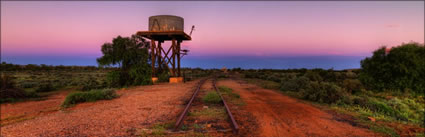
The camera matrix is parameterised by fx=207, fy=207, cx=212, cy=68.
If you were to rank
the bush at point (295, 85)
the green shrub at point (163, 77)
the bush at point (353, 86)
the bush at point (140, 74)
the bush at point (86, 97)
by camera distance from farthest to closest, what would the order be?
the green shrub at point (163, 77)
the bush at point (140, 74)
the bush at point (353, 86)
the bush at point (295, 85)
the bush at point (86, 97)

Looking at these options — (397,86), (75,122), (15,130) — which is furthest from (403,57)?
(15,130)

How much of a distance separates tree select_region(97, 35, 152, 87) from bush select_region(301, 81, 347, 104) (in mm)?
13306

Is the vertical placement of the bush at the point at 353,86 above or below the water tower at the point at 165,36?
below

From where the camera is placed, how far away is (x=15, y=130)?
559 cm

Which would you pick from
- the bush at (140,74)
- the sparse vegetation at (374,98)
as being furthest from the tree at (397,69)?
the bush at (140,74)

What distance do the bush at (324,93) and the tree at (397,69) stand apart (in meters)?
8.21

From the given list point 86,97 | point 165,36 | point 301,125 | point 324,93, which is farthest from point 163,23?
point 301,125

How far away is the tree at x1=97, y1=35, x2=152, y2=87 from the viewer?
18.3 m

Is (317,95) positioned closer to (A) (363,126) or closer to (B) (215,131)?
(A) (363,126)

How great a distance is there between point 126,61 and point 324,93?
52.8 ft

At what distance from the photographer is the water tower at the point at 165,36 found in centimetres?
1761

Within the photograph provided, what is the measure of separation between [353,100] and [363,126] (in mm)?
4223

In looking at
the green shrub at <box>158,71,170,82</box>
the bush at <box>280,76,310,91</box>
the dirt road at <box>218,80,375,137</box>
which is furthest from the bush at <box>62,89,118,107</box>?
the bush at <box>280,76,310,91</box>

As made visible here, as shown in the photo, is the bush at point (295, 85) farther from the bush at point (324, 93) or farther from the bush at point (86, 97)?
the bush at point (86, 97)
